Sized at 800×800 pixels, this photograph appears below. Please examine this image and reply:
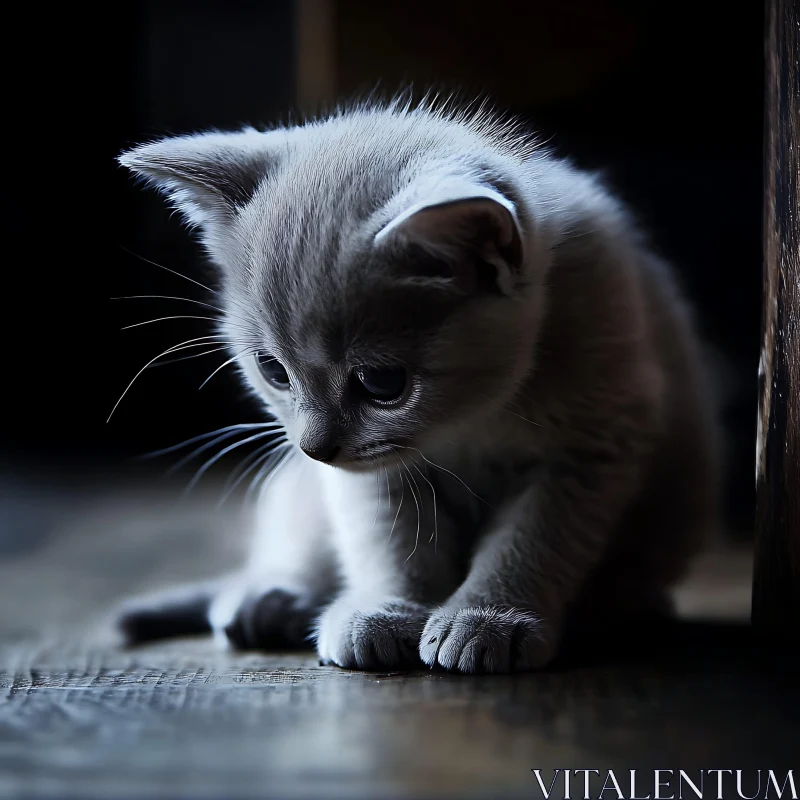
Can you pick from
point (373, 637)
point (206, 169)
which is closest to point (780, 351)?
point (373, 637)

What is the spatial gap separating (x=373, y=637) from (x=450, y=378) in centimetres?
33

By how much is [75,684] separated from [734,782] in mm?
723

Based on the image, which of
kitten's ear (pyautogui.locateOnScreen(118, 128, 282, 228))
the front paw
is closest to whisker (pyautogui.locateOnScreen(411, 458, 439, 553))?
the front paw

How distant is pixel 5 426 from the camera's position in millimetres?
3111

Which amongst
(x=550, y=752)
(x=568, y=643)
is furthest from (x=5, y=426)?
(x=550, y=752)

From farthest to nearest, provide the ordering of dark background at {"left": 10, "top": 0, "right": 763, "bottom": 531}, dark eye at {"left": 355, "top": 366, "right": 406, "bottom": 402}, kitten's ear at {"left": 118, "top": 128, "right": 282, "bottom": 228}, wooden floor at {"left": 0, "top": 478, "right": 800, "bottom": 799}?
dark background at {"left": 10, "top": 0, "right": 763, "bottom": 531} < kitten's ear at {"left": 118, "top": 128, "right": 282, "bottom": 228} < dark eye at {"left": 355, "top": 366, "right": 406, "bottom": 402} < wooden floor at {"left": 0, "top": 478, "right": 800, "bottom": 799}

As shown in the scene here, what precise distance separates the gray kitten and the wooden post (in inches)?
6.6

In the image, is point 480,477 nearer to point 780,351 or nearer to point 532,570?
point 532,570

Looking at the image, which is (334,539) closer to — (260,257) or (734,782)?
(260,257)

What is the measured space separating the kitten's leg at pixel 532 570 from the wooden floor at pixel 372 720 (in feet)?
0.12

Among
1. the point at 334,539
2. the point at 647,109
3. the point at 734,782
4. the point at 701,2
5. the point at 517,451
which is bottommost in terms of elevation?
the point at 734,782

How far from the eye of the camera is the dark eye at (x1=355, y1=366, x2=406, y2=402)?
3.53 feet

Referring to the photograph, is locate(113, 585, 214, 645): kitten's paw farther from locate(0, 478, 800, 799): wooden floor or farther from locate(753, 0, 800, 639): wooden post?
locate(753, 0, 800, 639): wooden post

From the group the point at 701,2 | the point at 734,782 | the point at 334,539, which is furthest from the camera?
the point at 701,2
